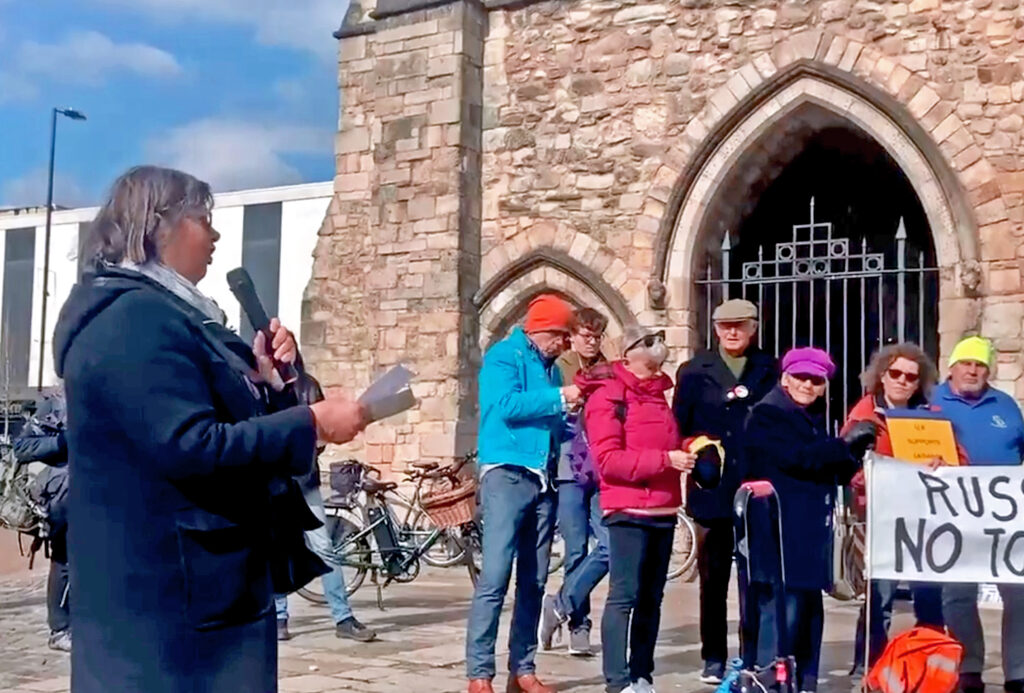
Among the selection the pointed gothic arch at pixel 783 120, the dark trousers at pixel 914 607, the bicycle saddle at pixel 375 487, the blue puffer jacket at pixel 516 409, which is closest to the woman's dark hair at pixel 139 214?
the blue puffer jacket at pixel 516 409

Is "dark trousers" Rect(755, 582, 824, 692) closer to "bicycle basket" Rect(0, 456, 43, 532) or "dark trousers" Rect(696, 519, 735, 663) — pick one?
"dark trousers" Rect(696, 519, 735, 663)

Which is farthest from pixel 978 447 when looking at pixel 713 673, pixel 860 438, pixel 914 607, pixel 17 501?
pixel 17 501

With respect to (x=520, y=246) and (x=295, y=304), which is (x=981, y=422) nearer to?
(x=520, y=246)

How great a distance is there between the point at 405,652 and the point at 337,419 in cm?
435

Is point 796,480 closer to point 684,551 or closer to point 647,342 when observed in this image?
point 647,342

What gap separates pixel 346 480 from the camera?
31.0 feet

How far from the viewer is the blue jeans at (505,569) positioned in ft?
16.7

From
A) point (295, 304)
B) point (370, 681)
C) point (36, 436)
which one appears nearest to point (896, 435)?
point (370, 681)

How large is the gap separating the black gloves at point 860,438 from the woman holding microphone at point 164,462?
306 centimetres

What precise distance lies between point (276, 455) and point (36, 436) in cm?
447

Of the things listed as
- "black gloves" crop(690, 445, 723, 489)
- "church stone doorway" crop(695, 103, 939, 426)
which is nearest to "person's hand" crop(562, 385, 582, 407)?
"black gloves" crop(690, 445, 723, 489)

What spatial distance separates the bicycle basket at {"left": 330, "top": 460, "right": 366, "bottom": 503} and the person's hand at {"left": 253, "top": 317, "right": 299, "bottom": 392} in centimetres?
630

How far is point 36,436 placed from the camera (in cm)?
641

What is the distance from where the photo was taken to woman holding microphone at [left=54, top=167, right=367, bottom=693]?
7.75 ft
